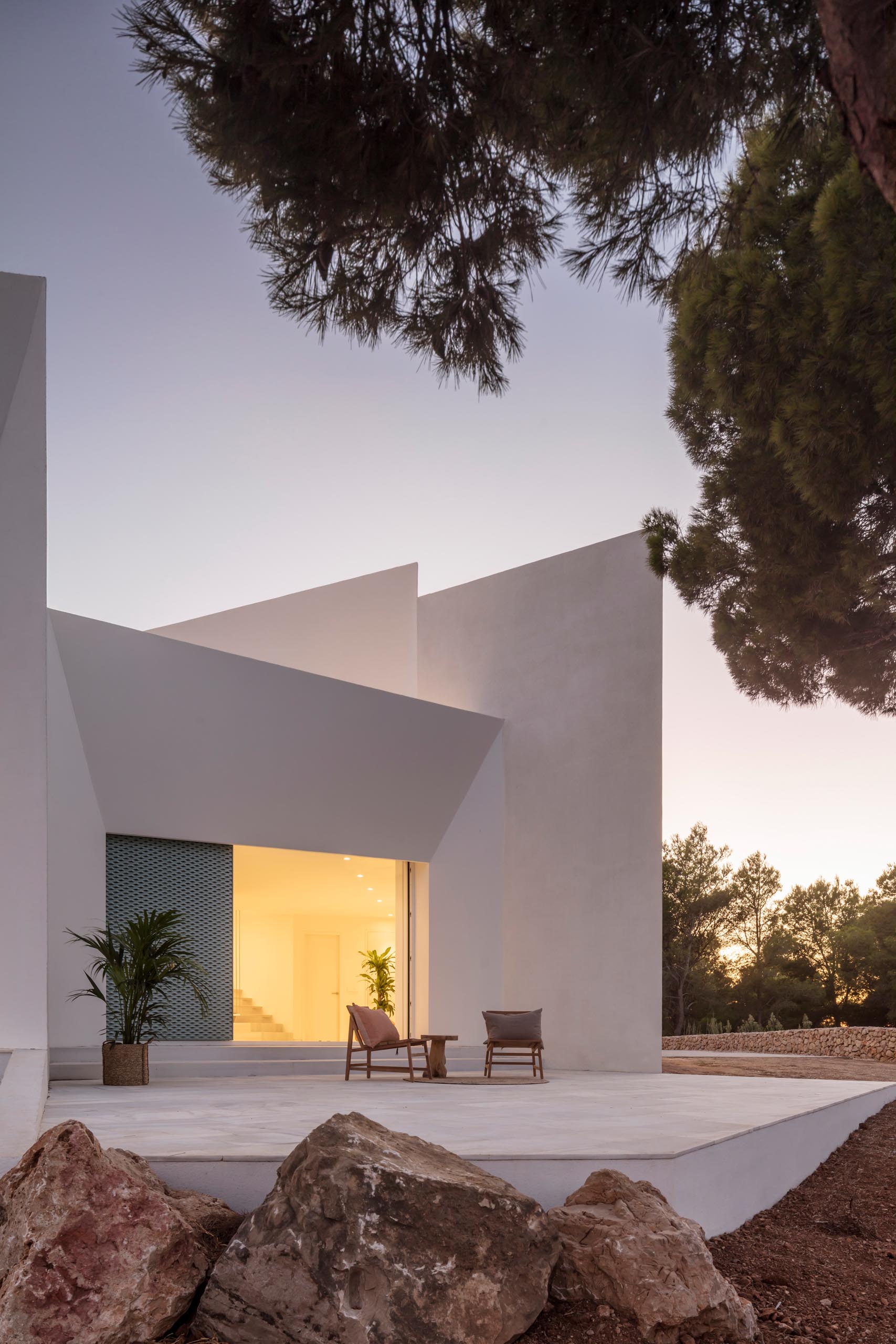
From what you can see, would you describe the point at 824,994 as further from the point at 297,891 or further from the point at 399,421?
the point at 399,421

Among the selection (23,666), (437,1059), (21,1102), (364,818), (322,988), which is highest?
(23,666)

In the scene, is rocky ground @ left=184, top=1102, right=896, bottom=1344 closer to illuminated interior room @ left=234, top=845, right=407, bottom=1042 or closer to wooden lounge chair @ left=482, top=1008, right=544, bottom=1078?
wooden lounge chair @ left=482, top=1008, right=544, bottom=1078

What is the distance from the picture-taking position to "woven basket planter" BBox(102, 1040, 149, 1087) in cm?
908

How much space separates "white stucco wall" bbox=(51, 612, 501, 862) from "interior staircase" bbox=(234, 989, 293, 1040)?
5.24 m

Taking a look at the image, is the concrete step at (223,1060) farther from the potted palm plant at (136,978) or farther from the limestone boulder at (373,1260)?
the limestone boulder at (373,1260)

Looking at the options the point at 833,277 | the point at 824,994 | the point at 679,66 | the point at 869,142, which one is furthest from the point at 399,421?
the point at 824,994

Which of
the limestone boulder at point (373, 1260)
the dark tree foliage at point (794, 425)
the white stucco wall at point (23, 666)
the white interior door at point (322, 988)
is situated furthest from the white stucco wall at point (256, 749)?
the limestone boulder at point (373, 1260)

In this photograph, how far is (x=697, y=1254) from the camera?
11.2ft

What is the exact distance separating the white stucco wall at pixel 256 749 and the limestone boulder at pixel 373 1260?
316 inches

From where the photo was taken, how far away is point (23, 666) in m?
7.56

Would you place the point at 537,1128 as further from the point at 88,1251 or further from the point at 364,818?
the point at 364,818

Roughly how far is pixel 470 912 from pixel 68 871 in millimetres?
5386

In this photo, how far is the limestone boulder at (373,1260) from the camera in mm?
2918

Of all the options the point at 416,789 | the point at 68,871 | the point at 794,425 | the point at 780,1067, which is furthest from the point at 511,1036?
the point at 794,425
